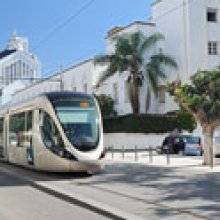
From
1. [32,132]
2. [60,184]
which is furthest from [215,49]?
[60,184]

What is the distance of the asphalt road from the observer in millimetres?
11852

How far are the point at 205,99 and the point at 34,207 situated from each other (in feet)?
48.8

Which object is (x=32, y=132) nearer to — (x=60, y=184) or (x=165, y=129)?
(x=60, y=184)

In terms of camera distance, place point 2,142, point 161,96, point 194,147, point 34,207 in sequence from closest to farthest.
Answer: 1. point 34,207
2. point 2,142
3. point 194,147
4. point 161,96

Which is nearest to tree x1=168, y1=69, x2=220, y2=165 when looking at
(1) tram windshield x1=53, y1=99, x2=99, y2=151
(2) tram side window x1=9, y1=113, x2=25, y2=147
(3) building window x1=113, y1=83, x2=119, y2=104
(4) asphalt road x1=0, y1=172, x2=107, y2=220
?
(1) tram windshield x1=53, y1=99, x2=99, y2=151

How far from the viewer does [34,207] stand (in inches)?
530

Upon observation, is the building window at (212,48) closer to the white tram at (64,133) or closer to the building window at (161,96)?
the building window at (161,96)

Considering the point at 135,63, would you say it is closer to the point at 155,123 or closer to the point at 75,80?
the point at 155,123

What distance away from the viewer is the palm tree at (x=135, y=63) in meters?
50.8

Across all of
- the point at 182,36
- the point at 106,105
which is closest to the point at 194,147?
the point at 182,36

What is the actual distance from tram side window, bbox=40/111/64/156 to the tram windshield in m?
0.38

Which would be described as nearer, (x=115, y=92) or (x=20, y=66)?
(x=115, y=92)

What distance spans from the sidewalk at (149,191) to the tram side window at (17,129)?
2.44 metres

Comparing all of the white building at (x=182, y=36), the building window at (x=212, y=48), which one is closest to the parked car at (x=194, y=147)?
the white building at (x=182, y=36)
